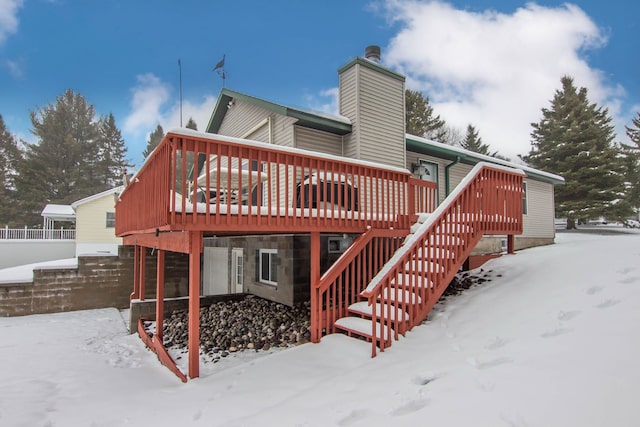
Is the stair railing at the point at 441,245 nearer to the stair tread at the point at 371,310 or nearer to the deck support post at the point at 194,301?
the stair tread at the point at 371,310

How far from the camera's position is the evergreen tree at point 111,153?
3494cm

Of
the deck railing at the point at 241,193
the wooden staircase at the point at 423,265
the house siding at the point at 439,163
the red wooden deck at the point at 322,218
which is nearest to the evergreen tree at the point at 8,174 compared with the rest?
the red wooden deck at the point at 322,218

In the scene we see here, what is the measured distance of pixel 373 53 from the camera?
9070 mm

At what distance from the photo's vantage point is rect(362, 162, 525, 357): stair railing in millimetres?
4405

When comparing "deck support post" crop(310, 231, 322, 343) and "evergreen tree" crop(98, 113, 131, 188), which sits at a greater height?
"evergreen tree" crop(98, 113, 131, 188)

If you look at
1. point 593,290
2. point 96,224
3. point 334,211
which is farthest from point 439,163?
point 96,224

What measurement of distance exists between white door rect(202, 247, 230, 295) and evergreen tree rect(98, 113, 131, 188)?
2733 centimetres

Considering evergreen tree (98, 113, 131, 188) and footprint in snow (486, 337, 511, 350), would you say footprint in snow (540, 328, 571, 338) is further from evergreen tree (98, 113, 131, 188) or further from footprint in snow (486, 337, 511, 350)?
evergreen tree (98, 113, 131, 188)

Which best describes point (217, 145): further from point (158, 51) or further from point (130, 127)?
point (130, 127)

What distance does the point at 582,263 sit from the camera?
209 inches

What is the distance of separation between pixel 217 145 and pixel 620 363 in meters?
4.12

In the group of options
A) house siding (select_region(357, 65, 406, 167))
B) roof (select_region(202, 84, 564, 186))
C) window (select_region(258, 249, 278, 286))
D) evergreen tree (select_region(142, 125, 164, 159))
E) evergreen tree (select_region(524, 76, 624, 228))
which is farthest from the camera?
evergreen tree (select_region(142, 125, 164, 159))

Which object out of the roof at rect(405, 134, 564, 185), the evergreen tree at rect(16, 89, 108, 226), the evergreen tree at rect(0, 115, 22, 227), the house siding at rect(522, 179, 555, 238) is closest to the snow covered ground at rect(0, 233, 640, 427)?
the roof at rect(405, 134, 564, 185)

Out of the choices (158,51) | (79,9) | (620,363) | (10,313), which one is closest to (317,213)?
(620,363)
